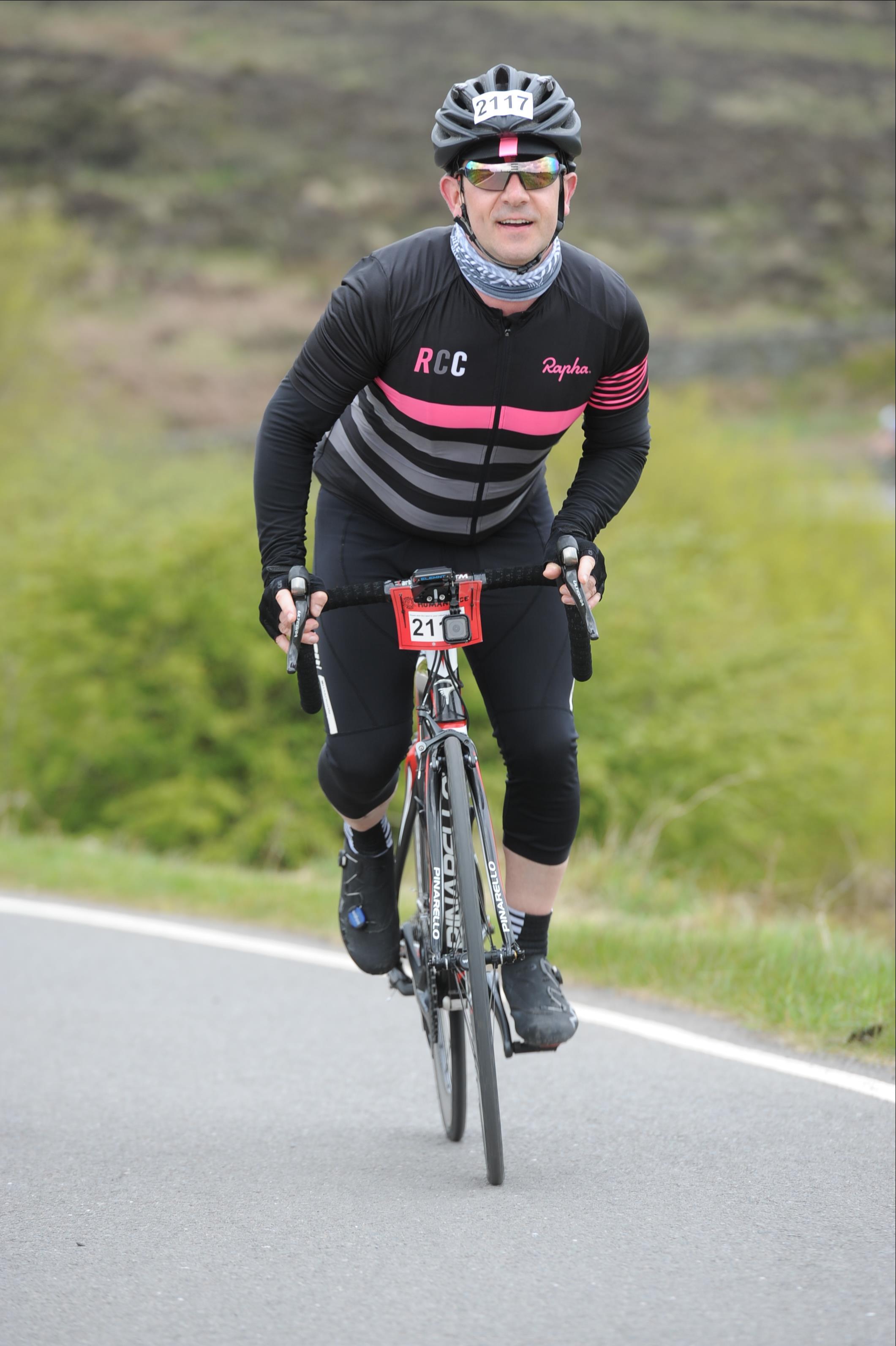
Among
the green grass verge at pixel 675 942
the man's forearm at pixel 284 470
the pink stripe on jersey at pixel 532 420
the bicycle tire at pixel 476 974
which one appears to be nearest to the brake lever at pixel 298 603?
the man's forearm at pixel 284 470

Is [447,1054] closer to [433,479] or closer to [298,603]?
[298,603]

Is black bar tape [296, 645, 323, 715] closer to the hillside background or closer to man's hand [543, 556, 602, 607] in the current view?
man's hand [543, 556, 602, 607]

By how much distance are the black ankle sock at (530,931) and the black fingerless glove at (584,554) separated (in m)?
1.00

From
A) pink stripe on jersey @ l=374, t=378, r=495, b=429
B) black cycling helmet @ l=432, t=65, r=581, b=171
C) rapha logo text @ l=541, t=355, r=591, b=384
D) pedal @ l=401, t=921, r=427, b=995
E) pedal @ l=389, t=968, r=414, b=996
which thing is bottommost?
pedal @ l=389, t=968, r=414, b=996

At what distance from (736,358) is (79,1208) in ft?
219

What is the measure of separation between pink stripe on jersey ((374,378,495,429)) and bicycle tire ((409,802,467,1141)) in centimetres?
118

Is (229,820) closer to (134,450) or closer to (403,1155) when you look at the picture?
(403,1155)

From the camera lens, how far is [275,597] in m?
3.85

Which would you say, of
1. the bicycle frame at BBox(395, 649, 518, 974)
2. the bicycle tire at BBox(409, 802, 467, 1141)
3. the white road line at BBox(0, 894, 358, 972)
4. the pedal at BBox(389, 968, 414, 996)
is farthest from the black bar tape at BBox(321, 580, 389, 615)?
the white road line at BBox(0, 894, 358, 972)

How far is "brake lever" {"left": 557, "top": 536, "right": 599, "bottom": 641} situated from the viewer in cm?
376

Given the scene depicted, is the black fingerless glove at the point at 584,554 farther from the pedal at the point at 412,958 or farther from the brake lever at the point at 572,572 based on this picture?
the pedal at the point at 412,958

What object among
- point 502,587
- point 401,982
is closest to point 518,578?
point 502,587

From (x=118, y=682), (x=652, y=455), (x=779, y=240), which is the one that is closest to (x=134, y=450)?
(x=652, y=455)

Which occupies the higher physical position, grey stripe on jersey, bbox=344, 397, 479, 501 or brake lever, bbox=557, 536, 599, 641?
grey stripe on jersey, bbox=344, 397, 479, 501
